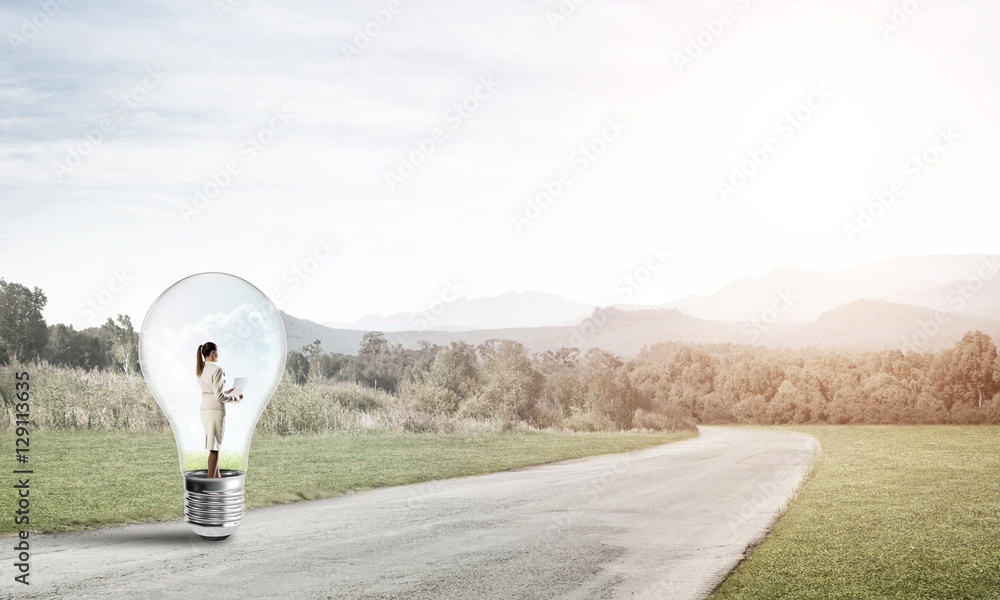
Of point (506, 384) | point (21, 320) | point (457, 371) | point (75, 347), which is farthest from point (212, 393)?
point (75, 347)

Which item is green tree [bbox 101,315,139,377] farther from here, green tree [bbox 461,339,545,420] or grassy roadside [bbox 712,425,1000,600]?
grassy roadside [bbox 712,425,1000,600]

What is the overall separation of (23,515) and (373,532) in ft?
Result: 16.0

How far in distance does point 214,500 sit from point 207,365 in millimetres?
1497

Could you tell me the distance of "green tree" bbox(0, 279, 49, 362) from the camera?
135 feet

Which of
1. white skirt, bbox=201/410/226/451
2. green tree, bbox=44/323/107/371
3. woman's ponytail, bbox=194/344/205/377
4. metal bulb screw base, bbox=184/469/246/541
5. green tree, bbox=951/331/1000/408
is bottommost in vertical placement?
green tree, bbox=951/331/1000/408

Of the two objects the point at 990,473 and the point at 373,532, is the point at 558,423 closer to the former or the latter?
the point at 990,473

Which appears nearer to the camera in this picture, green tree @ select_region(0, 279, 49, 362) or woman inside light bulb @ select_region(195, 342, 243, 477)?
woman inside light bulb @ select_region(195, 342, 243, 477)

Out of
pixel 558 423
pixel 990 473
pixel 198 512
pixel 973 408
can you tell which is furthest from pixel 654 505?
pixel 973 408

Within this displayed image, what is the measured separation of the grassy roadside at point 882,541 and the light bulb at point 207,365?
202 inches

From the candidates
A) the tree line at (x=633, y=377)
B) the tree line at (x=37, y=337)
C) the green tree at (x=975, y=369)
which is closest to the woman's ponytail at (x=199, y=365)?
the tree line at (x=633, y=377)

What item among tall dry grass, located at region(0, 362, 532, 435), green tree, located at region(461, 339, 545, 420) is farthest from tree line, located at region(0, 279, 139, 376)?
green tree, located at region(461, 339, 545, 420)

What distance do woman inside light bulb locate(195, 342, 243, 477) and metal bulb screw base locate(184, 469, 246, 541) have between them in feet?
1.45

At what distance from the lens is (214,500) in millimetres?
8125

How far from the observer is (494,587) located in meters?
7.33
